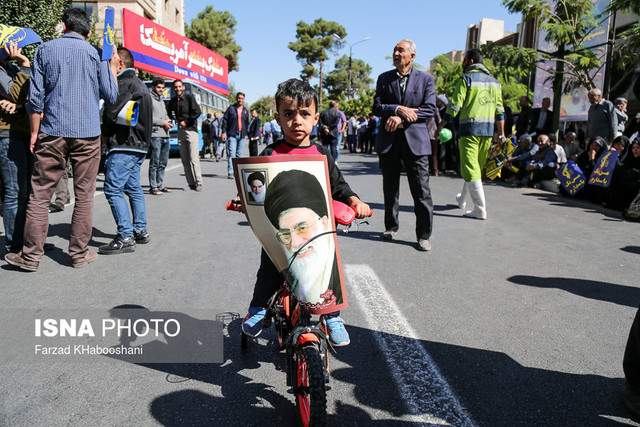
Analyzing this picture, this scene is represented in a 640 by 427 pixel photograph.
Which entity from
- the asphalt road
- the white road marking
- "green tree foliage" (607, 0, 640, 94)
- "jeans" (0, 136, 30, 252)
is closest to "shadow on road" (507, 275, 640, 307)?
the asphalt road

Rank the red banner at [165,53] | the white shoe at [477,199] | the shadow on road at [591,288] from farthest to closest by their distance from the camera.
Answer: the red banner at [165,53] → the white shoe at [477,199] → the shadow on road at [591,288]

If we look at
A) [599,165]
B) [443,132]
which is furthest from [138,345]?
[443,132]

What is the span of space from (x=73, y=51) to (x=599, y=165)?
8439 mm

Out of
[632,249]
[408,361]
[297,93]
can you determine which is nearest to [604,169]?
[632,249]

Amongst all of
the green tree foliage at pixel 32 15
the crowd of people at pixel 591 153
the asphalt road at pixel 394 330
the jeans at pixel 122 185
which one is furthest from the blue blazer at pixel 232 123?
the jeans at pixel 122 185

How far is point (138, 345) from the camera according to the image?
3.07 meters

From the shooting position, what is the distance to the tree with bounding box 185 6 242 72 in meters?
56.4

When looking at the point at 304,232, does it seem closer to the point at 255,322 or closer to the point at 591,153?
the point at 255,322

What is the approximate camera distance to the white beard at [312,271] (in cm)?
210

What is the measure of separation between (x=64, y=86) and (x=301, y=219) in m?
3.33

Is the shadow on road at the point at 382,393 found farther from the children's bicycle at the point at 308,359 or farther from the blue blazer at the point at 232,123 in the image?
the blue blazer at the point at 232,123

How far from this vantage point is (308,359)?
2.01m

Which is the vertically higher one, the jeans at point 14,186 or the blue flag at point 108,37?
the blue flag at point 108,37

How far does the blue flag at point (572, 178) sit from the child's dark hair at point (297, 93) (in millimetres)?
8265
